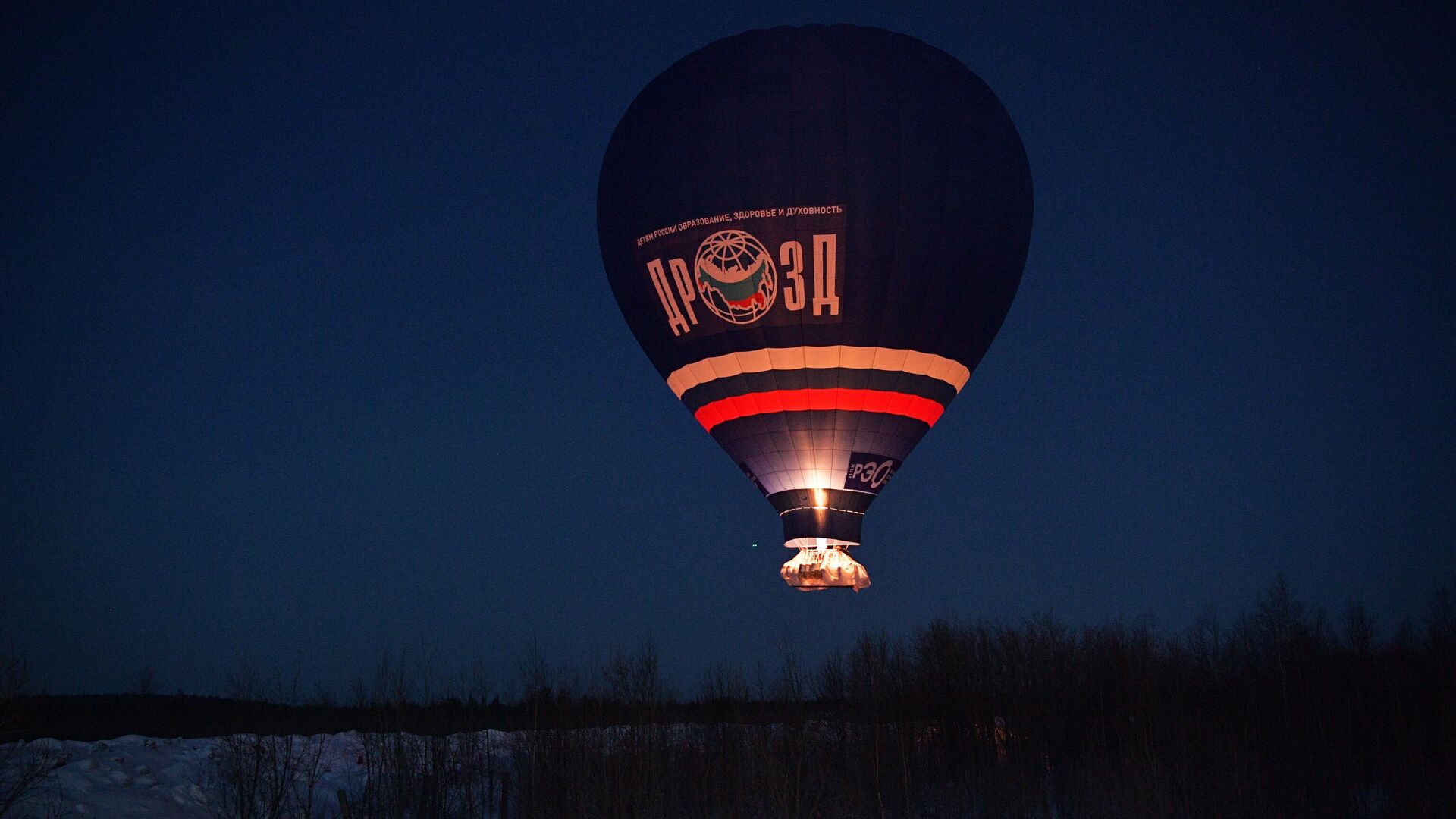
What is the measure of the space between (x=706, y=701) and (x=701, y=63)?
11.2 m

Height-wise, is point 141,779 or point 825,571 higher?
point 825,571

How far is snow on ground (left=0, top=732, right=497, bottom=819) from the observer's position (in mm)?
11352

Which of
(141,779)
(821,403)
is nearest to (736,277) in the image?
(821,403)

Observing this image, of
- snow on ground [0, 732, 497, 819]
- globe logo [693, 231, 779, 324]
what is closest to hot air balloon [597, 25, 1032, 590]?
globe logo [693, 231, 779, 324]

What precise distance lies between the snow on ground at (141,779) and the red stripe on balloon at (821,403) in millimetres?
8430

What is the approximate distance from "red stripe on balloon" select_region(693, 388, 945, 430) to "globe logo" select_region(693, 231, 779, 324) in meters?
1.43

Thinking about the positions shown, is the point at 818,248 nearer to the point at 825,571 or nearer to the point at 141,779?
the point at 825,571

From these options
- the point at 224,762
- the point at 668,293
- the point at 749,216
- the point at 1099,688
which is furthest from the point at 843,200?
the point at 224,762

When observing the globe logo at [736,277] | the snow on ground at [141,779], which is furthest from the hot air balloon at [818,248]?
the snow on ground at [141,779]

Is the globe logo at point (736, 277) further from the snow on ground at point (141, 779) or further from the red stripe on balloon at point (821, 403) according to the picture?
the snow on ground at point (141, 779)

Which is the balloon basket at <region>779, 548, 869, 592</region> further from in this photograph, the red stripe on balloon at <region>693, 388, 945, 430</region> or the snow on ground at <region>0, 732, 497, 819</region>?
the snow on ground at <region>0, 732, 497, 819</region>

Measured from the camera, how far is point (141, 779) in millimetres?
12906

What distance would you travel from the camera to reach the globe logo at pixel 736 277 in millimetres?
19188

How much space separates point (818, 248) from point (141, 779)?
1236 centimetres
